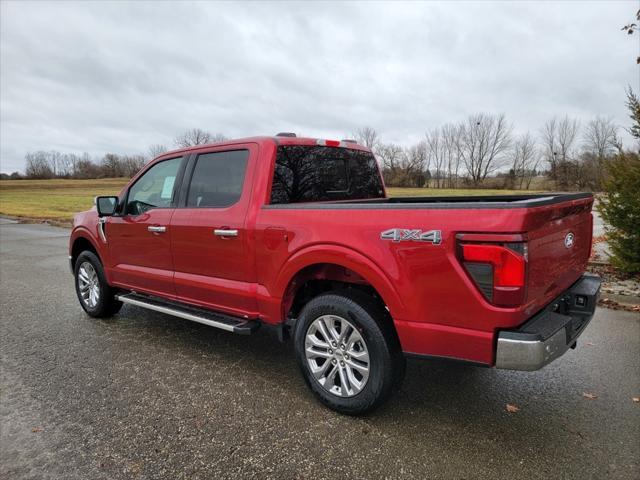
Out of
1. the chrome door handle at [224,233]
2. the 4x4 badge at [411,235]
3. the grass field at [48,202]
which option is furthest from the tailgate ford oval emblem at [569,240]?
the grass field at [48,202]

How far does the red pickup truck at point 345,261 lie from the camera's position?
2.38 metres

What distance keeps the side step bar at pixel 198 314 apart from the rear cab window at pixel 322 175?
1002 mm

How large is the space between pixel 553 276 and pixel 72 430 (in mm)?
3211

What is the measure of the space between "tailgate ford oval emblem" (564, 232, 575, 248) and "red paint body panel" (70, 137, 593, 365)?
0.13ft

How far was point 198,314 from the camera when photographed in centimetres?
385

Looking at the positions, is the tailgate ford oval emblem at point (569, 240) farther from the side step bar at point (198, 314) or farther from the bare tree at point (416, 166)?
the bare tree at point (416, 166)

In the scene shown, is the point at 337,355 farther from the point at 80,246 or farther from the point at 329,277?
the point at 80,246

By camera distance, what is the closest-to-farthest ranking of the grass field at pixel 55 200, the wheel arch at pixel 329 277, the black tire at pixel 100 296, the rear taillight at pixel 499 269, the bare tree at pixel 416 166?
the rear taillight at pixel 499 269, the wheel arch at pixel 329 277, the black tire at pixel 100 296, the grass field at pixel 55 200, the bare tree at pixel 416 166

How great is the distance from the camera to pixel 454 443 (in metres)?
2.71

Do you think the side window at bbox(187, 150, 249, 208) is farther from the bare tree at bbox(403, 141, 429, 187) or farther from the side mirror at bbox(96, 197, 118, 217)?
the bare tree at bbox(403, 141, 429, 187)

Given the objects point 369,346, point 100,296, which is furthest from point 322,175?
point 100,296

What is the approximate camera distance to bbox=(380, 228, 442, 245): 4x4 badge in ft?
8.08

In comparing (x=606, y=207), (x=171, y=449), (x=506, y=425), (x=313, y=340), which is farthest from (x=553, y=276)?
(x=606, y=207)

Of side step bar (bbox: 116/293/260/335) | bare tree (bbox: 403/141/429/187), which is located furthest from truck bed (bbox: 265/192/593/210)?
bare tree (bbox: 403/141/429/187)
